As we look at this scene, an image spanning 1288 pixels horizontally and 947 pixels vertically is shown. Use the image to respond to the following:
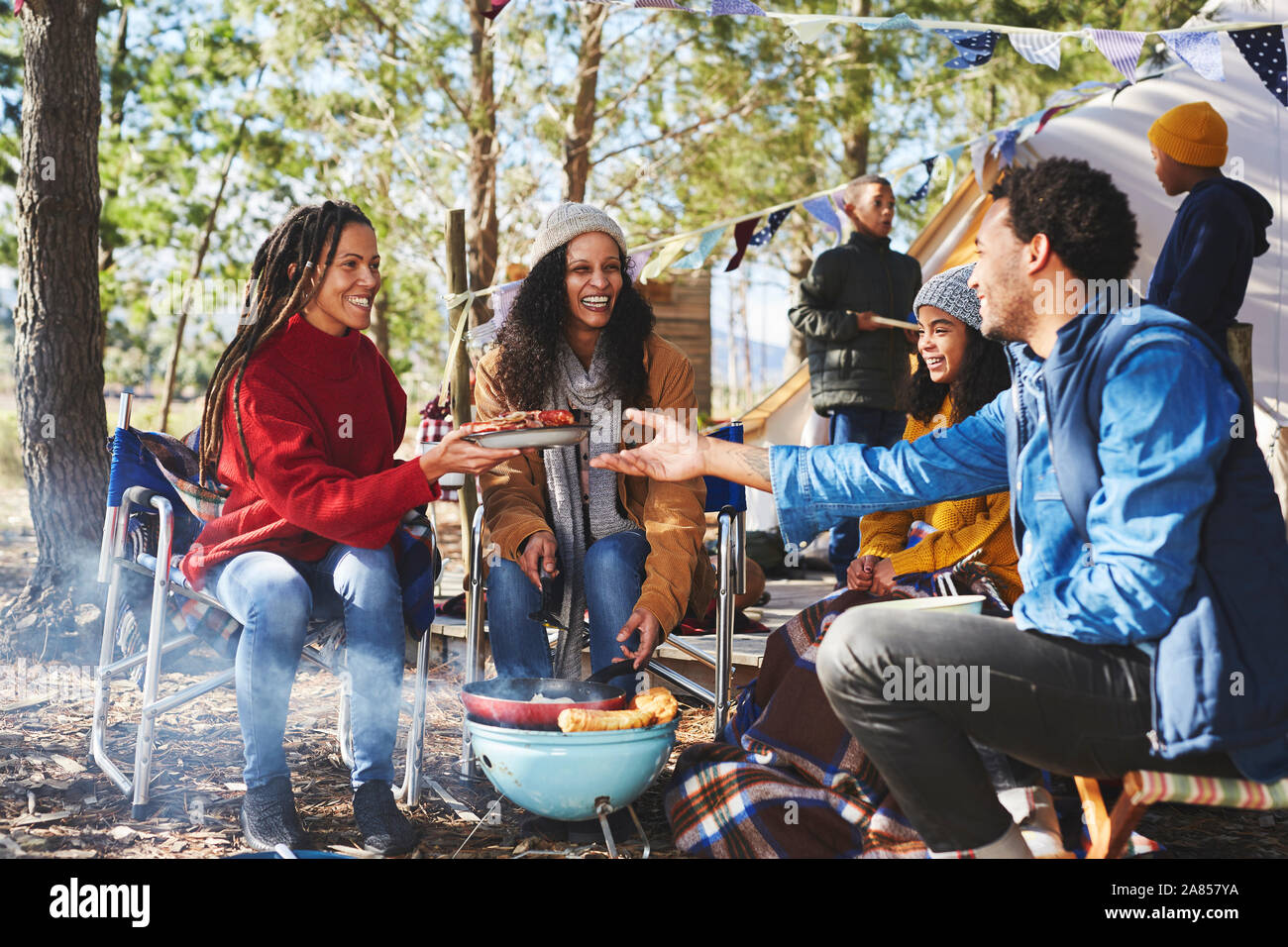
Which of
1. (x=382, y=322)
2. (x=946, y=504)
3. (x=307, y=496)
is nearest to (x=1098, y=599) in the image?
(x=946, y=504)

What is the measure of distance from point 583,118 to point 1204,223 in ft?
18.2

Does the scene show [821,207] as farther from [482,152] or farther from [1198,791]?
[1198,791]

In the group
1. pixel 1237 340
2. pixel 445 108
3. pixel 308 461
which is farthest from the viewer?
pixel 445 108

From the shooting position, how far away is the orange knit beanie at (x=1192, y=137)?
151 inches

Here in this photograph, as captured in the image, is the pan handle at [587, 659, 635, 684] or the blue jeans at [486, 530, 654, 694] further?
the blue jeans at [486, 530, 654, 694]

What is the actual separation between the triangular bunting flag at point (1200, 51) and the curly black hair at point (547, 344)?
1957 mm

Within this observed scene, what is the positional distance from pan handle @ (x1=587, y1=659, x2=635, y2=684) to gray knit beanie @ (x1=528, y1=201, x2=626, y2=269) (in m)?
1.21

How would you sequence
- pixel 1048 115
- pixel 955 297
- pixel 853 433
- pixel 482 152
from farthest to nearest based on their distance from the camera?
pixel 482 152 < pixel 1048 115 < pixel 853 433 < pixel 955 297

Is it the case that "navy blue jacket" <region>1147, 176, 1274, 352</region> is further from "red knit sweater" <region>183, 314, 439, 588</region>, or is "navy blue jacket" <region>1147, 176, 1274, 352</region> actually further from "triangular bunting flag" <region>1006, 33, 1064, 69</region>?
"red knit sweater" <region>183, 314, 439, 588</region>

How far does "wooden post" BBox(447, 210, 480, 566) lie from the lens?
170 inches

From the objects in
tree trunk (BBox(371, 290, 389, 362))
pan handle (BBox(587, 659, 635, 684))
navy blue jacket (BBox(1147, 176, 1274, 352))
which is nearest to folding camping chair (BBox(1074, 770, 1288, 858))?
pan handle (BBox(587, 659, 635, 684))

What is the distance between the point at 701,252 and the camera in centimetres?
545
